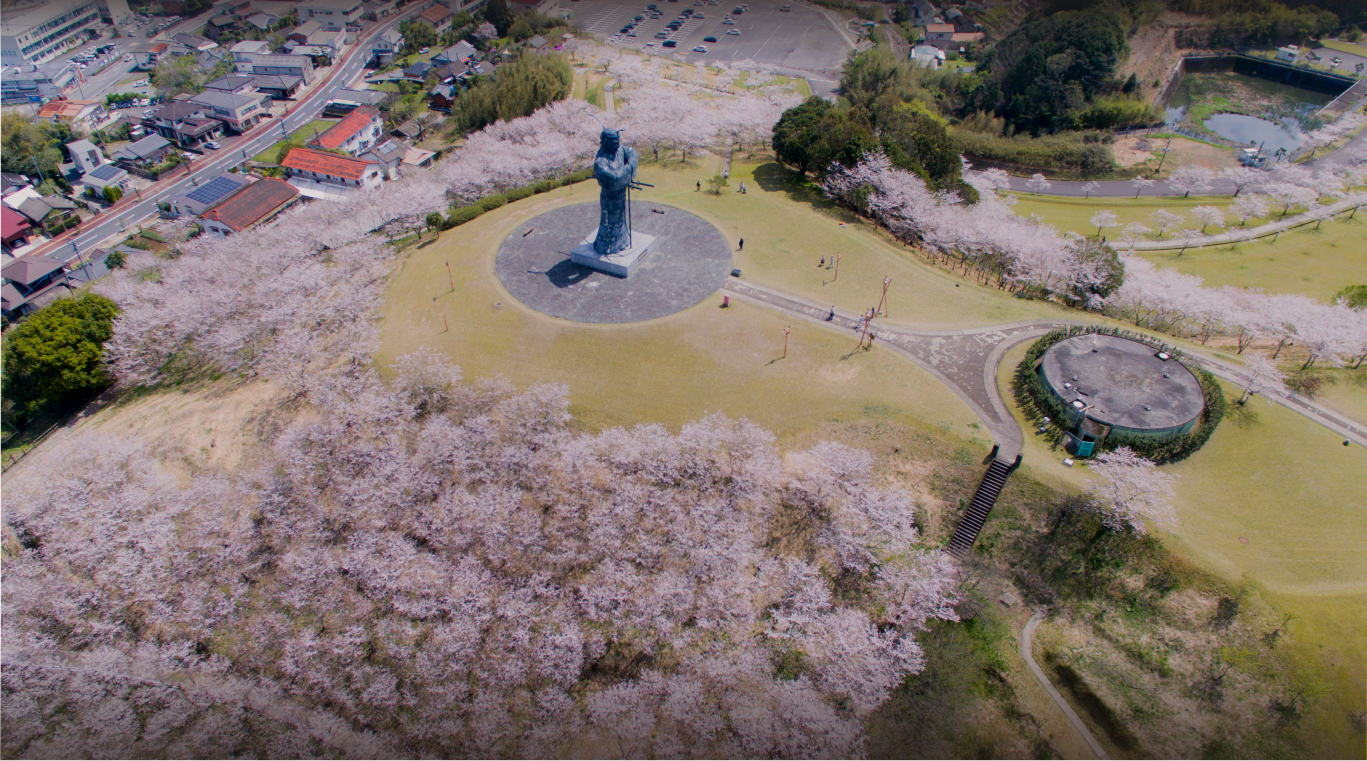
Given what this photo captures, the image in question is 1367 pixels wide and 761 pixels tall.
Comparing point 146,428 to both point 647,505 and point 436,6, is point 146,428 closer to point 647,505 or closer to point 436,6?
point 647,505

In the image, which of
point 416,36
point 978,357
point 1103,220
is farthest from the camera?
point 416,36

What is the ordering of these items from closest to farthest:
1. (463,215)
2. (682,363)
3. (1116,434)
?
1. (1116,434)
2. (682,363)
3. (463,215)

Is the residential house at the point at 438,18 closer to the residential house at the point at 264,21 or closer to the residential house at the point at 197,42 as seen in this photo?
the residential house at the point at 264,21

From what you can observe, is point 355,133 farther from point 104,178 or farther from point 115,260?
point 115,260

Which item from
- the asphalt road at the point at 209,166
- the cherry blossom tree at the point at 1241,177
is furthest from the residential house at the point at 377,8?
the cherry blossom tree at the point at 1241,177

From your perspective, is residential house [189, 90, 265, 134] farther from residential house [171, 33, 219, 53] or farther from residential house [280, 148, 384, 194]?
residential house [171, 33, 219, 53]

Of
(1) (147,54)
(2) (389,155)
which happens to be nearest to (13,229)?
(2) (389,155)

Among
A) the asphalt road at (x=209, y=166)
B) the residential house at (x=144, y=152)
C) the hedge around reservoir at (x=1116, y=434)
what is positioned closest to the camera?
the hedge around reservoir at (x=1116, y=434)
